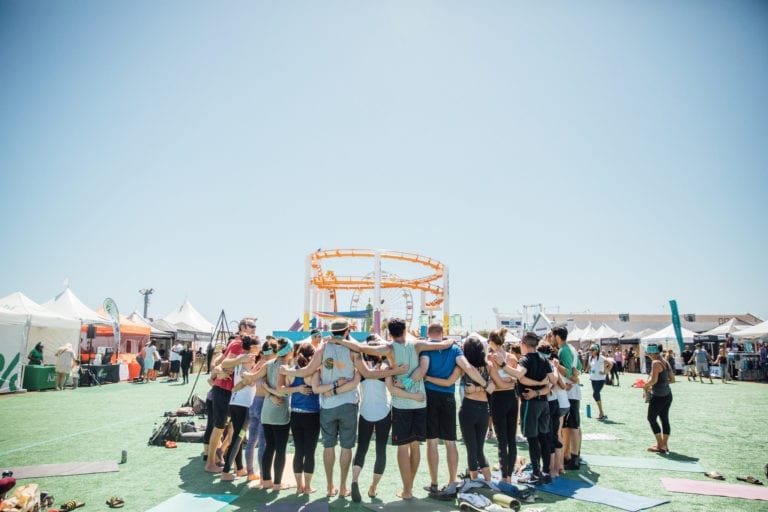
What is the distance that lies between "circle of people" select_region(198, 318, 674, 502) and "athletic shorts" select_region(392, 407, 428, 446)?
0.01 meters

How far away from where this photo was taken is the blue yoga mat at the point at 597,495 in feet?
14.9

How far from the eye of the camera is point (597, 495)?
15.9ft

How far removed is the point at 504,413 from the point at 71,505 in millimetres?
4712

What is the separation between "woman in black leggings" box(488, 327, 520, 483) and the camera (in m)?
5.06

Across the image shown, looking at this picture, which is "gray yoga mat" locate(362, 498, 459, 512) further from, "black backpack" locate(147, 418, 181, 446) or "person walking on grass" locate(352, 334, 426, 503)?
"black backpack" locate(147, 418, 181, 446)

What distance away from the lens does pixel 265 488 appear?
5.11 metres

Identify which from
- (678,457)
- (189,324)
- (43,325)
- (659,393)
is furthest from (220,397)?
(189,324)

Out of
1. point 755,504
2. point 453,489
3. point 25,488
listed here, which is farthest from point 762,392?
point 25,488

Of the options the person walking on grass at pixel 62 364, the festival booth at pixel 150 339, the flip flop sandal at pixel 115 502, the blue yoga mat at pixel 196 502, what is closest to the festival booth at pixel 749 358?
the blue yoga mat at pixel 196 502

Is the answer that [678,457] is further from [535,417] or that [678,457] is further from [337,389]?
[337,389]

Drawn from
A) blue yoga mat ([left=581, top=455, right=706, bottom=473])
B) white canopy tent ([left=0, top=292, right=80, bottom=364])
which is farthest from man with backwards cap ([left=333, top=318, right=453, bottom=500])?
white canopy tent ([left=0, top=292, right=80, bottom=364])

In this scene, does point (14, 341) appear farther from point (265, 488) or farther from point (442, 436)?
point (442, 436)

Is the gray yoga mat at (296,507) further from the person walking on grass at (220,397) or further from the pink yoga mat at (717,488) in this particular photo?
the pink yoga mat at (717,488)

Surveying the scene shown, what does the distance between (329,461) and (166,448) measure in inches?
150
